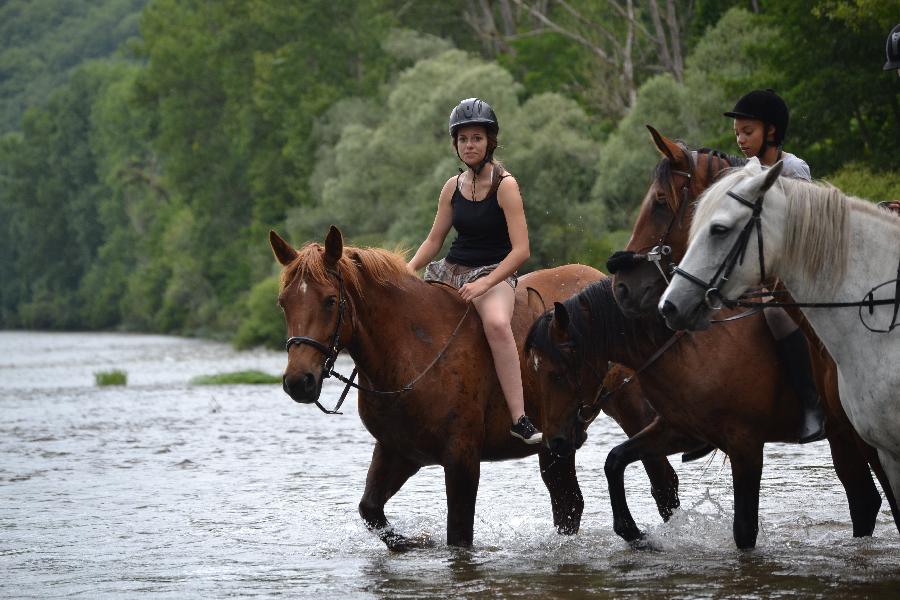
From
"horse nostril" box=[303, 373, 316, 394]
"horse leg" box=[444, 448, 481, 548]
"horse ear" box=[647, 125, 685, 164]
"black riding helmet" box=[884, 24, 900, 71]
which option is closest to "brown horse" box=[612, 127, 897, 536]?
"horse ear" box=[647, 125, 685, 164]

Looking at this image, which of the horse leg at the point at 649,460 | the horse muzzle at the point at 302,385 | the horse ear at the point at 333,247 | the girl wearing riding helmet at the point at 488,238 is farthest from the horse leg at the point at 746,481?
the horse ear at the point at 333,247

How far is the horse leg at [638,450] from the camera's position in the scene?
9.09 meters

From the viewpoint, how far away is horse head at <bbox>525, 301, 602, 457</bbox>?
888 cm

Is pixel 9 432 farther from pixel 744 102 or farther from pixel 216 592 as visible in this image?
pixel 744 102

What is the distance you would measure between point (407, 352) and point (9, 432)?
15.0 m

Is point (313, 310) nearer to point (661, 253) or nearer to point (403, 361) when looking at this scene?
point (403, 361)

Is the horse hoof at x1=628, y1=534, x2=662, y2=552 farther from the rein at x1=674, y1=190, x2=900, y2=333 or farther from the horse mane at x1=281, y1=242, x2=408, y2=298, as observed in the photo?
the rein at x1=674, y1=190, x2=900, y2=333

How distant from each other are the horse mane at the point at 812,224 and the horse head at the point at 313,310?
2345 mm

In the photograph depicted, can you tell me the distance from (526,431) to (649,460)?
47.4 inches

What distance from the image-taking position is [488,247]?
9242mm

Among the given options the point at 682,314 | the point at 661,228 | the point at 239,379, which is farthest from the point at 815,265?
the point at 239,379

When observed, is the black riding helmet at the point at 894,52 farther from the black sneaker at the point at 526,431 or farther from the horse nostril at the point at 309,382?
the horse nostril at the point at 309,382

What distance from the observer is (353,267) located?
28.5 feet

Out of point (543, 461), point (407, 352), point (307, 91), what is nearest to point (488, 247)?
point (407, 352)
